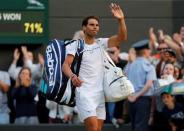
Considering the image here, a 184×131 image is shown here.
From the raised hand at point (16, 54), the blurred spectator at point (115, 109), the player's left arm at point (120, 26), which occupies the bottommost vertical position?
the blurred spectator at point (115, 109)

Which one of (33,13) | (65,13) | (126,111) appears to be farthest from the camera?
(65,13)

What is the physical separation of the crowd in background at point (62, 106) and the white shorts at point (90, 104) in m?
2.52

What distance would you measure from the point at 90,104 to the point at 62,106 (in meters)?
3.27

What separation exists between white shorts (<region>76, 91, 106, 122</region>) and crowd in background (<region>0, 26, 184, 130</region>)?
2.52 m

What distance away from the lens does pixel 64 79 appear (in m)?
9.85

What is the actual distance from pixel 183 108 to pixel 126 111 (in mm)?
1325

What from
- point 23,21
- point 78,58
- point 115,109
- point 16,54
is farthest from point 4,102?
point 78,58

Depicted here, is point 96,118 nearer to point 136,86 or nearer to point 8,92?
point 136,86

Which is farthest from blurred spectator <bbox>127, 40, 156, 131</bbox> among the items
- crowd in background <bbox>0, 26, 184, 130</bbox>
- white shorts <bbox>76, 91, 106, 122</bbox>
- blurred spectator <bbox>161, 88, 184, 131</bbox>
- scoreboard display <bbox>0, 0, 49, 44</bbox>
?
scoreboard display <bbox>0, 0, 49, 44</bbox>

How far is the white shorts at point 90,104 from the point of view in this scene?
955 cm

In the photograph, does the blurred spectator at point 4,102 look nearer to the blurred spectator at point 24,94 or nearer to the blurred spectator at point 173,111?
the blurred spectator at point 24,94

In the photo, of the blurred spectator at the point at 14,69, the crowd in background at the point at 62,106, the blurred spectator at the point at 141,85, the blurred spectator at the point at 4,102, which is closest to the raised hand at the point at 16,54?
the blurred spectator at the point at 14,69

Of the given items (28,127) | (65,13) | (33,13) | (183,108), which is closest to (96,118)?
(183,108)

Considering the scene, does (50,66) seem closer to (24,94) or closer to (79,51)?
(79,51)
